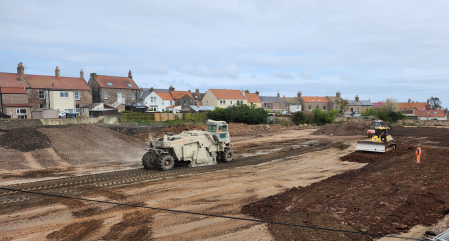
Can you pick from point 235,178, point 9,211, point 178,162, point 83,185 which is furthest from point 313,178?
point 9,211

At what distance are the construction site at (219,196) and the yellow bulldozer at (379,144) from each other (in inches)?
13.9

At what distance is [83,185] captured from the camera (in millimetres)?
12719

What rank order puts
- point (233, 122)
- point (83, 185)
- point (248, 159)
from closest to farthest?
1. point (83, 185)
2. point (248, 159)
3. point (233, 122)

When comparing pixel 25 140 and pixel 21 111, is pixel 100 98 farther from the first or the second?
pixel 25 140

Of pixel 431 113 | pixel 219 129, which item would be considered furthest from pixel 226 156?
pixel 431 113

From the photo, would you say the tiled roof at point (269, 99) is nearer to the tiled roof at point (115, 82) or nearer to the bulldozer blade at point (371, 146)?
the tiled roof at point (115, 82)

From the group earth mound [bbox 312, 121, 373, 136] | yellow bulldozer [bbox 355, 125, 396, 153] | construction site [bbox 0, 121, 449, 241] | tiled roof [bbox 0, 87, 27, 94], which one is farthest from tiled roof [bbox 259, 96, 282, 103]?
construction site [bbox 0, 121, 449, 241]

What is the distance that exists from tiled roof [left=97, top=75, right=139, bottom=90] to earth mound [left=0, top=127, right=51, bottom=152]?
34.2m

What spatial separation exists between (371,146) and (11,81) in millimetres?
43880

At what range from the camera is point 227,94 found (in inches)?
2522

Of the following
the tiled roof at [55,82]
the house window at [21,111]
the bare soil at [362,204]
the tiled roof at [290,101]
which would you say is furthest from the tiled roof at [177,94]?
the bare soil at [362,204]

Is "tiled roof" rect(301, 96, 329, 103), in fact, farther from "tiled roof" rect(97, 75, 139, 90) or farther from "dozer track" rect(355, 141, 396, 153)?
"dozer track" rect(355, 141, 396, 153)

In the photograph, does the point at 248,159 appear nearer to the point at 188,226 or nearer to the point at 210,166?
the point at 210,166

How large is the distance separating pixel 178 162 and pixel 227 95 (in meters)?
47.5
